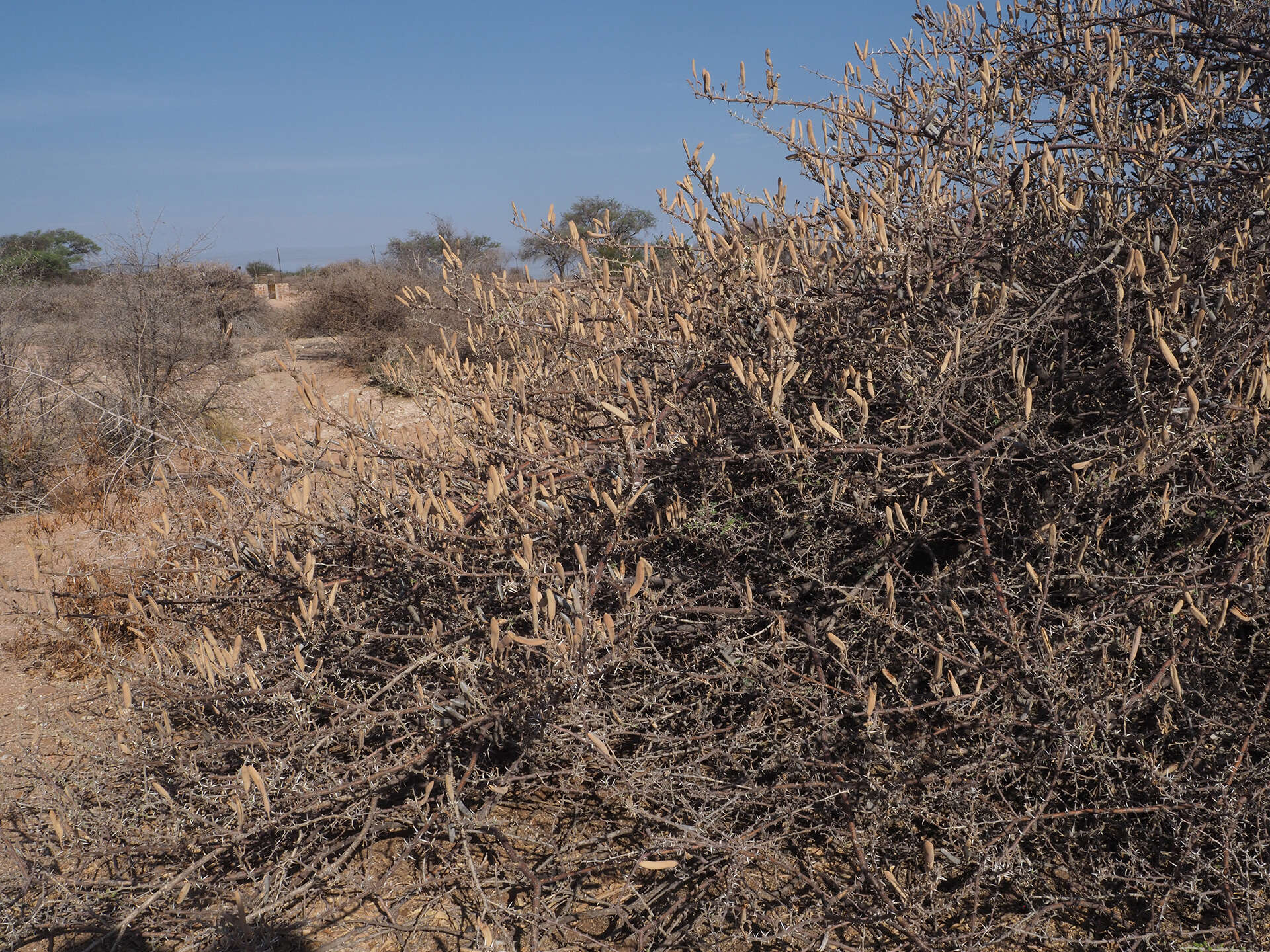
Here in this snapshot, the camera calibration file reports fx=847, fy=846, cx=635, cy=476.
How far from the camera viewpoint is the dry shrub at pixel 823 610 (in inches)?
79.6

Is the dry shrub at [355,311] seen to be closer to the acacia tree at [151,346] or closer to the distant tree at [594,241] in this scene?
the acacia tree at [151,346]

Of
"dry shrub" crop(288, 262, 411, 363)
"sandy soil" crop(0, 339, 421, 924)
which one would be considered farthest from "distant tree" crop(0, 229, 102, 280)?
"sandy soil" crop(0, 339, 421, 924)

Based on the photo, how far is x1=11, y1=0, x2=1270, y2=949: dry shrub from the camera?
202 centimetres

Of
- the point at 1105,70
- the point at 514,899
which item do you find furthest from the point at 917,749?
the point at 1105,70

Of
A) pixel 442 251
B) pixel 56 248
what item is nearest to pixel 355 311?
pixel 442 251

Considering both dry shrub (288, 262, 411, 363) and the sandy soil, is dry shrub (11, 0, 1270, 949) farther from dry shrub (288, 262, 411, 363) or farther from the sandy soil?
dry shrub (288, 262, 411, 363)

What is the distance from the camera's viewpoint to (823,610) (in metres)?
2.50

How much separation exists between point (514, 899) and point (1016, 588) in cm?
158

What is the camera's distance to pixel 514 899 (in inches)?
91.2

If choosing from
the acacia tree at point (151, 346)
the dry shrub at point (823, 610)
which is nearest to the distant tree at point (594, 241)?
the dry shrub at point (823, 610)

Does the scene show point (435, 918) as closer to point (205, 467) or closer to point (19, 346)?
point (205, 467)

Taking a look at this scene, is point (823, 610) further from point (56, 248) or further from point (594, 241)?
point (56, 248)

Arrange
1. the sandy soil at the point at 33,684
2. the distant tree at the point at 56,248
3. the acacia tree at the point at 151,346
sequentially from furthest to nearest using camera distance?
the distant tree at the point at 56,248 < the acacia tree at the point at 151,346 < the sandy soil at the point at 33,684

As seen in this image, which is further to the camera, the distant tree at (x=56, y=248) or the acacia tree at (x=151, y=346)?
the distant tree at (x=56, y=248)
